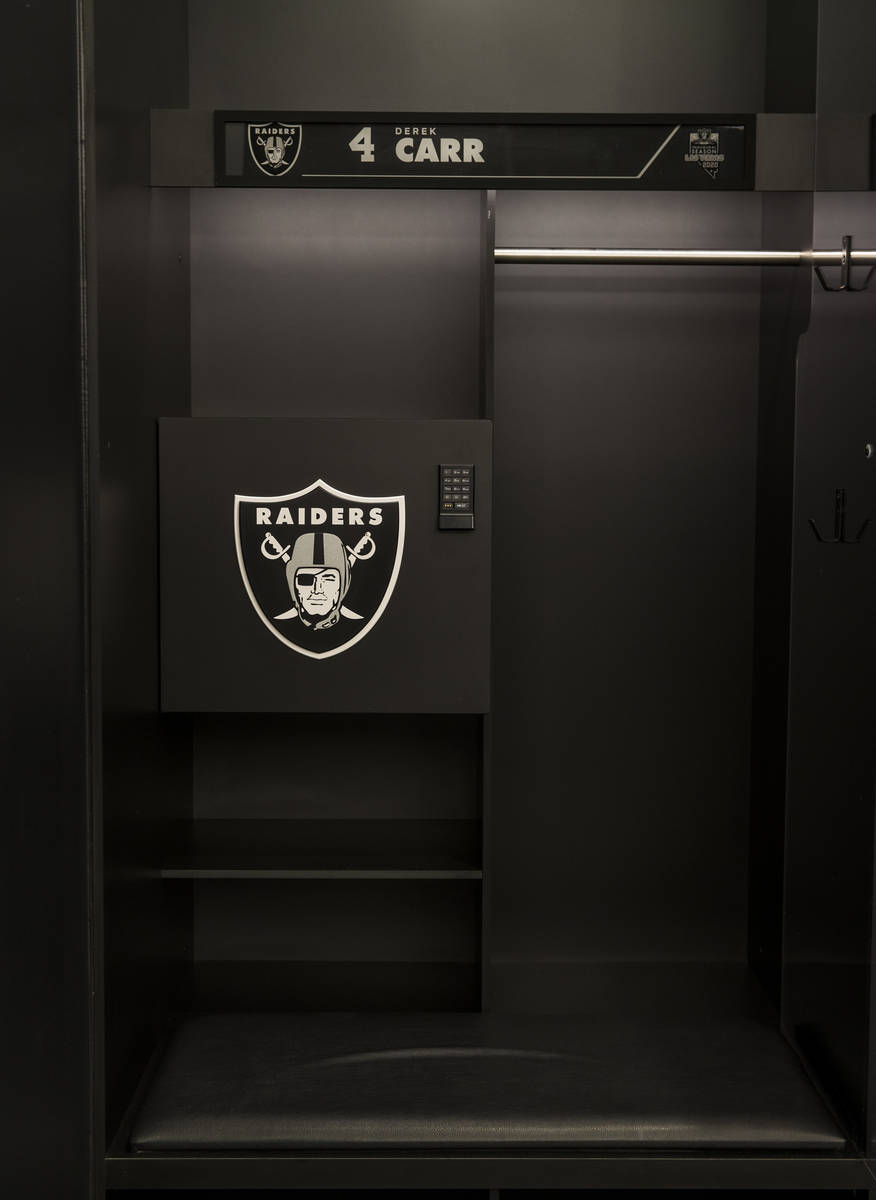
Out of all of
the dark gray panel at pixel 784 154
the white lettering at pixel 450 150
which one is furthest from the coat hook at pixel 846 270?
the white lettering at pixel 450 150

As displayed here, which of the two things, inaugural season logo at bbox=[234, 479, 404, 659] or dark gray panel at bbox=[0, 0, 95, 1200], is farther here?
inaugural season logo at bbox=[234, 479, 404, 659]

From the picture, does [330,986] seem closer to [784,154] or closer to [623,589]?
[623,589]

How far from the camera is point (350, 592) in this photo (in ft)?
7.72

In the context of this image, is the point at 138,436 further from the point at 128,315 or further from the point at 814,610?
the point at 814,610

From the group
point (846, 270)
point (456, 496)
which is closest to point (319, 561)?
point (456, 496)

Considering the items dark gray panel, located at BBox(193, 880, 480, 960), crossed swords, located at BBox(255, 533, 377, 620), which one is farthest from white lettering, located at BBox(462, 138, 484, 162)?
dark gray panel, located at BBox(193, 880, 480, 960)

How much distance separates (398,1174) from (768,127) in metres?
2.16

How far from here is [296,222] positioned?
8.61 feet

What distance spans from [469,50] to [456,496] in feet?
3.72

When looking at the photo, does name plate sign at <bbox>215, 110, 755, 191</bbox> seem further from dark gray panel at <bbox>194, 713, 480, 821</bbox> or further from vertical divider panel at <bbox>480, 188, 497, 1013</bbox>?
dark gray panel at <bbox>194, 713, 480, 821</bbox>

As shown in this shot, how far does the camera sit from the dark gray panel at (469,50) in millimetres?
2564

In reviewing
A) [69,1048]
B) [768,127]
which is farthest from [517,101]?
[69,1048]

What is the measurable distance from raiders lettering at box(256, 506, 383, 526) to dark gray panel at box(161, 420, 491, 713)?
0.03 metres

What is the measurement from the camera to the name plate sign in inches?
85.1
